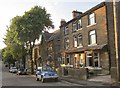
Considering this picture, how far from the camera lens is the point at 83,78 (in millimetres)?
27781

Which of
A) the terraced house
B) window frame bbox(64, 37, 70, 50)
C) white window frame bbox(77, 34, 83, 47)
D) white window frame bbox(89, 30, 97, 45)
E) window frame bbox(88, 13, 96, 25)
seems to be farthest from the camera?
window frame bbox(64, 37, 70, 50)

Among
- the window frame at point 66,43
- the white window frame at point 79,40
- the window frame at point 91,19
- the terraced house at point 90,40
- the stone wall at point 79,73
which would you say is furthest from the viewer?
the window frame at point 66,43

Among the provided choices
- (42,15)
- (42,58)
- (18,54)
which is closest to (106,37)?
(42,15)

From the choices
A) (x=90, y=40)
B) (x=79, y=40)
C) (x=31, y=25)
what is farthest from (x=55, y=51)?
(x=90, y=40)

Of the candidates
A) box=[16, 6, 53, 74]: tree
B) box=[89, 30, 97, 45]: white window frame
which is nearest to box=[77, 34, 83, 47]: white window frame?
box=[89, 30, 97, 45]: white window frame

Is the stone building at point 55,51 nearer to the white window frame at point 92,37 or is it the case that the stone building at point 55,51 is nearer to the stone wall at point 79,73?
the white window frame at point 92,37

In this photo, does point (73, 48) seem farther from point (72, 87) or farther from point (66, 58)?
point (72, 87)

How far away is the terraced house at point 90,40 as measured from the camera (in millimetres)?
30078

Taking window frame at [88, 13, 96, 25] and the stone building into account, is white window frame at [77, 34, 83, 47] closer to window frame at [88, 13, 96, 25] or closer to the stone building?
window frame at [88, 13, 96, 25]

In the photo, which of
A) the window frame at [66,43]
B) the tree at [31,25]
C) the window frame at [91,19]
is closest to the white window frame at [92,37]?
the window frame at [91,19]

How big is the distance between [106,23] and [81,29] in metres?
7.61

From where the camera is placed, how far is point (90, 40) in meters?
34.0

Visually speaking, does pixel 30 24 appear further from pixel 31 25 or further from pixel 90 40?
pixel 90 40

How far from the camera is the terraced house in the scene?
98.7 feet
